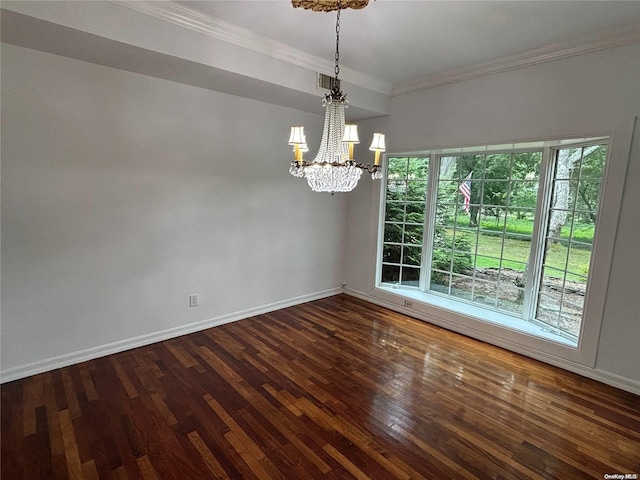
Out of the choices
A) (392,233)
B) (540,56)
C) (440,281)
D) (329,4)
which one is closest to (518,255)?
(440,281)

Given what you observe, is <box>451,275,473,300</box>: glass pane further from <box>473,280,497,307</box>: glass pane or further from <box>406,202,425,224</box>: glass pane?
<box>406,202,425,224</box>: glass pane

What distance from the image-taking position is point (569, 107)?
2842 millimetres

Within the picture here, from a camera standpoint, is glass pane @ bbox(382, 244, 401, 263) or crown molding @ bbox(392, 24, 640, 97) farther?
glass pane @ bbox(382, 244, 401, 263)

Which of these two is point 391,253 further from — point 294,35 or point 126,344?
point 126,344

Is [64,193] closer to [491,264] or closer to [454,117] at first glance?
[454,117]

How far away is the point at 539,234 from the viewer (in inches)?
131

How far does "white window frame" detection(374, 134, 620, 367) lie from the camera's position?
277cm

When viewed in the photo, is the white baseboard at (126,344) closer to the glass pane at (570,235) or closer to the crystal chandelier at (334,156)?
the crystal chandelier at (334,156)

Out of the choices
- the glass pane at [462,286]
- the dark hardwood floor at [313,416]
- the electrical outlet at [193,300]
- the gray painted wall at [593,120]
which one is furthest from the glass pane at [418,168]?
the electrical outlet at [193,300]

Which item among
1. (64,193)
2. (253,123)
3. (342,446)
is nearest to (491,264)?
(342,446)

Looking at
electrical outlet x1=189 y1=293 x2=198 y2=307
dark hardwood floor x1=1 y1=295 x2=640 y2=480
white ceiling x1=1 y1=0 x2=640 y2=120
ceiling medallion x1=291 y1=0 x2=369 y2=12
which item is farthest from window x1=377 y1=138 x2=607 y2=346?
electrical outlet x1=189 y1=293 x2=198 y2=307

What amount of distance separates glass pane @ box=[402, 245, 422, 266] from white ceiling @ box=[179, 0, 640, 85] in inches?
86.2

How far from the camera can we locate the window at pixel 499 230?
3.10 meters

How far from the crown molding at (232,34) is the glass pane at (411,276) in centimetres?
244
